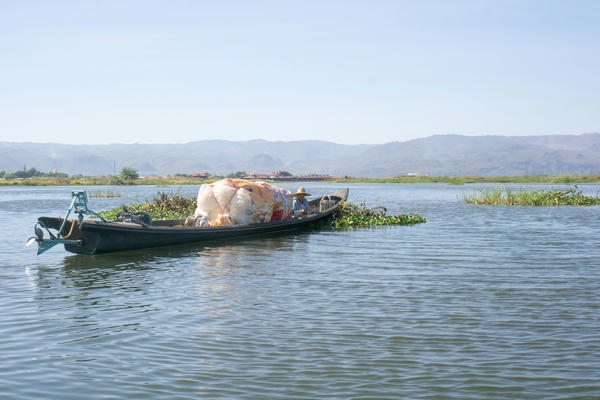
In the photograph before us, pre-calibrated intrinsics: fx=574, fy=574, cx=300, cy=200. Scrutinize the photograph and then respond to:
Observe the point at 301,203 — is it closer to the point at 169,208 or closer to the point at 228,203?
the point at 228,203

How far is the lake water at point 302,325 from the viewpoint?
694 cm

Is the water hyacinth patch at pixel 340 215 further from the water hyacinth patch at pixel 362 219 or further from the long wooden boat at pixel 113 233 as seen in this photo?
the long wooden boat at pixel 113 233

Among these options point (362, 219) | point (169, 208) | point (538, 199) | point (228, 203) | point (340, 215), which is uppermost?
point (228, 203)

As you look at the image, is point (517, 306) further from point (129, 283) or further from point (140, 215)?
point (140, 215)

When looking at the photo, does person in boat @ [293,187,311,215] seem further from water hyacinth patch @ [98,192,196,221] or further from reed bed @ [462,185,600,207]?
reed bed @ [462,185,600,207]

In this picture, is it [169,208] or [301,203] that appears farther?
[169,208]

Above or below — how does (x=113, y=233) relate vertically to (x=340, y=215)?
above

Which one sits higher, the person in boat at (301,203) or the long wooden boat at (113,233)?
the person in boat at (301,203)

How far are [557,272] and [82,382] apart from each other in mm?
11934

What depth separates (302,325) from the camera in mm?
9445

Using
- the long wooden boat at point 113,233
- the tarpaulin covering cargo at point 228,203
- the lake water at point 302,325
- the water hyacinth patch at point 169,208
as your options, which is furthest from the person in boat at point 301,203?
the lake water at point 302,325

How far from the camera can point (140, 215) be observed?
66.2 ft

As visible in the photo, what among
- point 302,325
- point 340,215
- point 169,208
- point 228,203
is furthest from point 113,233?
point 340,215

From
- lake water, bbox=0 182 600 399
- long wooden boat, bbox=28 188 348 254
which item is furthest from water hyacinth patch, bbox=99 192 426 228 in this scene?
lake water, bbox=0 182 600 399
